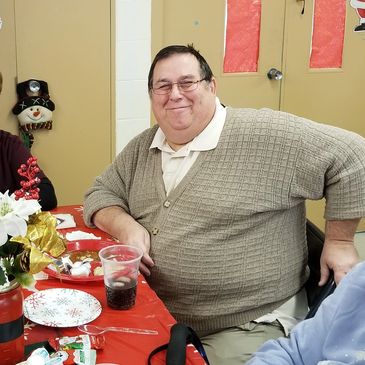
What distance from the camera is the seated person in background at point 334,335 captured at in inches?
46.3

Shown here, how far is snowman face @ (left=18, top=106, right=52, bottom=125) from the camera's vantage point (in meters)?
2.95

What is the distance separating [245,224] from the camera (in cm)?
172

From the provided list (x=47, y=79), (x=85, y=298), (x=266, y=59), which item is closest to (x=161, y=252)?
(x=85, y=298)

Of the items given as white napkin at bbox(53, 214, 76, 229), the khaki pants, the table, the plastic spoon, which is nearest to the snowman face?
white napkin at bbox(53, 214, 76, 229)

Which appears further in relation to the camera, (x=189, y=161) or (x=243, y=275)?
(x=189, y=161)

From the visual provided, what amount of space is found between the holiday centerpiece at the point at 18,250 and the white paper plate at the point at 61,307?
0.59 ft

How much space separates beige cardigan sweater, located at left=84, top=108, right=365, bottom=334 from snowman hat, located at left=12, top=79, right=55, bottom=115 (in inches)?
56.7

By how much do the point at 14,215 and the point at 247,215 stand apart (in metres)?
0.89

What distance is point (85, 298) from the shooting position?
1427 mm

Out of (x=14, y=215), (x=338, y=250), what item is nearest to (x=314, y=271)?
(x=338, y=250)

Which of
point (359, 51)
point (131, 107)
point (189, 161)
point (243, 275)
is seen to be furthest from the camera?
point (359, 51)

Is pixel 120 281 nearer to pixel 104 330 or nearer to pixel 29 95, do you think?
pixel 104 330

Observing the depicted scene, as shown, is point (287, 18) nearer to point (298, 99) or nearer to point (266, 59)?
point (266, 59)

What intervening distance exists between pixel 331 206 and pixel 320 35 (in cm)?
217
